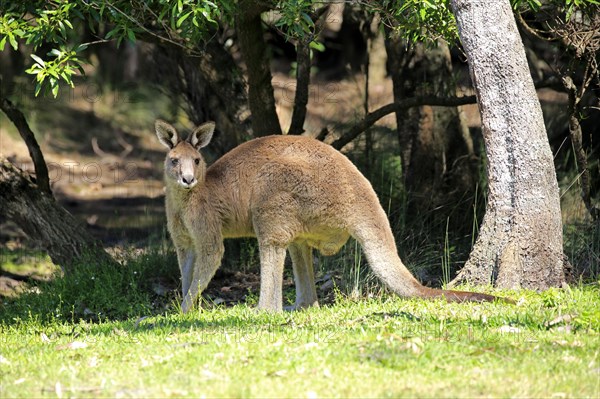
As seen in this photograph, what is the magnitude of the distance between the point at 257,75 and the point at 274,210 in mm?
2689

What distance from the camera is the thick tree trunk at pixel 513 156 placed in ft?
25.0

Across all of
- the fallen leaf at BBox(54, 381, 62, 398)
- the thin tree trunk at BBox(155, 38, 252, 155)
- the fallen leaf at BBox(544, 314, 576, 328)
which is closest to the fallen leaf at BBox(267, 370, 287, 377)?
the fallen leaf at BBox(54, 381, 62, 398)

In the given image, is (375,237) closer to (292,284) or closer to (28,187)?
(292,284)

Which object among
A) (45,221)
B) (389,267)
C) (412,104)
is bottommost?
(389,267)

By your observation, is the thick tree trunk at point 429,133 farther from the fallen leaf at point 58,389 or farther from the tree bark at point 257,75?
the fallen leaf at point 58,389

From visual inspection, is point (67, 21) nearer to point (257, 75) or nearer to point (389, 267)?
point (257, 75)

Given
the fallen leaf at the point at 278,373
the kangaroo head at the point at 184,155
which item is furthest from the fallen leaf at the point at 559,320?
the kangaroo head at the point at 184,155

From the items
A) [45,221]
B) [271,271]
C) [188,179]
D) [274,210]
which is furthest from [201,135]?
[45,221]

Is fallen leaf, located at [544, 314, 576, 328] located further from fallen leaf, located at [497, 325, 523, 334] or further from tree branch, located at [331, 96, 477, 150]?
tree branch, located at [331, 96, 477, 150]

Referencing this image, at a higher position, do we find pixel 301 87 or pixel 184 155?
pixel 301 87

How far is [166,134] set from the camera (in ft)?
28.2

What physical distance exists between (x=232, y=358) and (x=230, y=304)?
4.08m

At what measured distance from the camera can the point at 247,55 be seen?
1012cm

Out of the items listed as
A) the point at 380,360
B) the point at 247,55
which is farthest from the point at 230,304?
the point at 380,360
